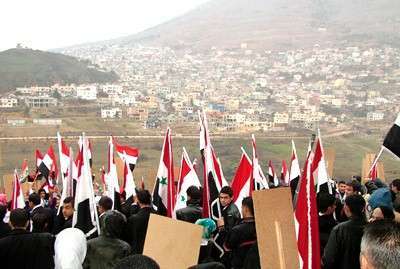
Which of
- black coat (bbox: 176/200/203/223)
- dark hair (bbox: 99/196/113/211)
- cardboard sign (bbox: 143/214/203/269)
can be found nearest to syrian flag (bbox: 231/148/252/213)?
black coat (bbox: 176/200/203/223)

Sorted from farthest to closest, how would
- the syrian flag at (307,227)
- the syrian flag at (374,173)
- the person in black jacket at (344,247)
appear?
the syrian flag at (374,173), the person in black jacket at (344,247), the syrian flag at (307,227)

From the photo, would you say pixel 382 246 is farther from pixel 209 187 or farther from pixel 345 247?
pixel 209 187

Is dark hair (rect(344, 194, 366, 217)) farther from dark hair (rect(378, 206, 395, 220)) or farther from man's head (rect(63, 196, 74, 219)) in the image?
man's head (rect(63, 196, 74, 219))

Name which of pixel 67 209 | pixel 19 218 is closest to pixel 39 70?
pixel 67 209

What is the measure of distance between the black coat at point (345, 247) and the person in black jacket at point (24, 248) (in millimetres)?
2025

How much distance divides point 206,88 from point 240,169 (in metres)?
116

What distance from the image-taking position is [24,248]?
436 cm

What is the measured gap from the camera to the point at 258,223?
3.43m

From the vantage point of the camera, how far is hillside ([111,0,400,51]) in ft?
491

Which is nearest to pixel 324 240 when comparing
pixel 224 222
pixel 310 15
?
pixel 224 222

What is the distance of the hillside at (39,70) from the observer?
3765 inches

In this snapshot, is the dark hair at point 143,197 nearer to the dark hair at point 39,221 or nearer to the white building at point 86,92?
the dark hair at point 39,221

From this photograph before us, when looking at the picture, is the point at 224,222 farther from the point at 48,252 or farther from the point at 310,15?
the point at 310,15

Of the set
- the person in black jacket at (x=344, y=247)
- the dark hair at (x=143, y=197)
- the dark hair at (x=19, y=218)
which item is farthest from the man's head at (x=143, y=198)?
the person in black jacket at (x=344, y=247)
